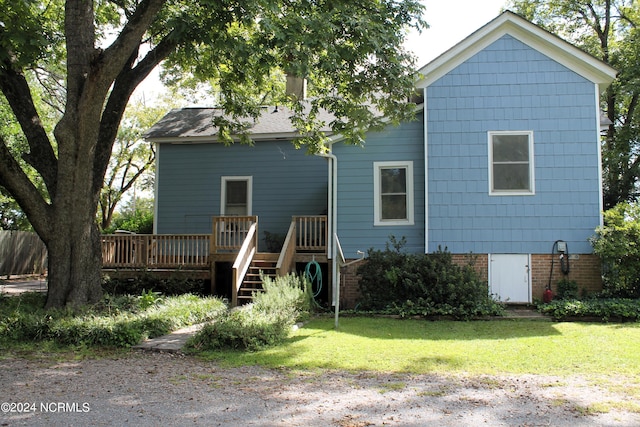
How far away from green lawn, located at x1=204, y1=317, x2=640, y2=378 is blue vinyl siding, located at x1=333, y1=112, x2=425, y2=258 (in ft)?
9.50

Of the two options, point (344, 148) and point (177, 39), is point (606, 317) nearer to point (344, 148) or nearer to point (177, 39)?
point (344, 148)

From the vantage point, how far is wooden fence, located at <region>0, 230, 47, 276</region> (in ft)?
73.9

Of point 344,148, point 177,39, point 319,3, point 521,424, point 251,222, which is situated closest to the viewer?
point 521,424

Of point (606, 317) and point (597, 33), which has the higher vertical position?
point (597, 33)

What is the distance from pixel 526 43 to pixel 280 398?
10.4 meters

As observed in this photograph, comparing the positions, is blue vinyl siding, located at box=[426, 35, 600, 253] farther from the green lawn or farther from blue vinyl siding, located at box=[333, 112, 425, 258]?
the green lawn

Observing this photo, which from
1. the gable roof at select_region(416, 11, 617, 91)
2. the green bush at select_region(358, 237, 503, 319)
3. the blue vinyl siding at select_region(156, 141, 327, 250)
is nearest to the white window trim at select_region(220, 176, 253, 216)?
the blue vinyl siding at select_region(156, 141, 327, 250)

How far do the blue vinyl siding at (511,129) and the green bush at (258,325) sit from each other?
403cm

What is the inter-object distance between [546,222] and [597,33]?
43.0 ft

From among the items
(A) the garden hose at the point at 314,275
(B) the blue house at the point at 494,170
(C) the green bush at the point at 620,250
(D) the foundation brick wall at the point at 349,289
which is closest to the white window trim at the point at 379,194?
(B) the blue house at the point at 494,170

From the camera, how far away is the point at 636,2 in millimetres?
19641

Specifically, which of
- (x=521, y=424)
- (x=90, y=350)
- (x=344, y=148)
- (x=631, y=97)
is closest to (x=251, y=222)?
(x=344, y=148)

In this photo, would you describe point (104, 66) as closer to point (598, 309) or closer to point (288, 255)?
point (288, 255)

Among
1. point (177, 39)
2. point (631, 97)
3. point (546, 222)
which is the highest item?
point (631, 97)
